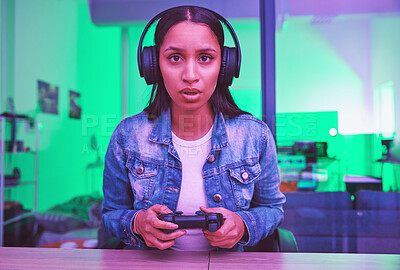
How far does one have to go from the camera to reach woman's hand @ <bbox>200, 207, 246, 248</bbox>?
0.67m

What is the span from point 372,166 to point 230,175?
132 centimetres

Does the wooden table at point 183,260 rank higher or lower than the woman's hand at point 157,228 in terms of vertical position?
lower

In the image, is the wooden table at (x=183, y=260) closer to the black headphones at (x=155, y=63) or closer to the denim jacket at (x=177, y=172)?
the denim jacket at (x=177, y=172)

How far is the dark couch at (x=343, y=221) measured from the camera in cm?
169

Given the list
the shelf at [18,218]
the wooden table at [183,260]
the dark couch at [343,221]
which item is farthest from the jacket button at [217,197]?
the shelf at [18,218]

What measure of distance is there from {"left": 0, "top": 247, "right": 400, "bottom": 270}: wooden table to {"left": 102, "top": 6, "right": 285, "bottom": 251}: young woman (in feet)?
0.48

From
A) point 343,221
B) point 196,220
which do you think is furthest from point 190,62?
point 343,221

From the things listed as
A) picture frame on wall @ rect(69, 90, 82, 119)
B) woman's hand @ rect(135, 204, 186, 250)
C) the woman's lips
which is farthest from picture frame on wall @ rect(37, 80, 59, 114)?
woman's hand @ rect(135, 204, 186, 250)

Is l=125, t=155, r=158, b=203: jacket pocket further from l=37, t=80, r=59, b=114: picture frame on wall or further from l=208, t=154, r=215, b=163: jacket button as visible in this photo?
l=37, t=80, r=59, b=114: picture frame on wall

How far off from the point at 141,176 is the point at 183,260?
0.36m

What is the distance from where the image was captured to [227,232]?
68cm

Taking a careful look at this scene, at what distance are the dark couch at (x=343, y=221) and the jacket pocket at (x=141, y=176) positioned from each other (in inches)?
42.6

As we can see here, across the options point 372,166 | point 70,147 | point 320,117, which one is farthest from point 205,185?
point 70,147

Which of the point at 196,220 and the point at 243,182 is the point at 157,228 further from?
the point at 243,182
